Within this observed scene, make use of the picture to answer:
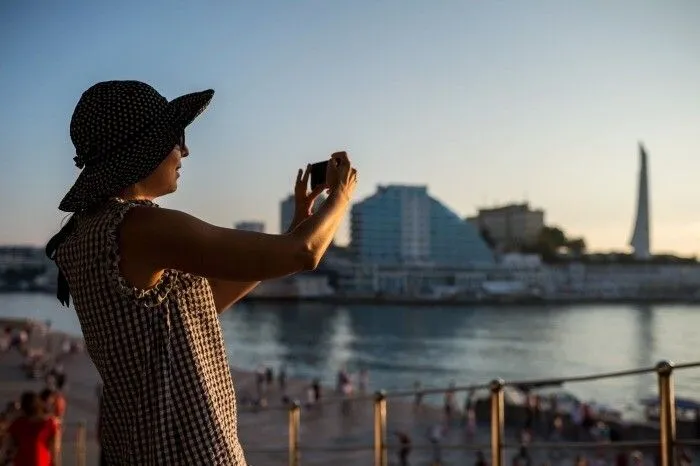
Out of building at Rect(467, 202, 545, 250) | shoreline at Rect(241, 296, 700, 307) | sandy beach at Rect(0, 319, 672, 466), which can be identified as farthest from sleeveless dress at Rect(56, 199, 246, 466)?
building at Rect(467, 202, 545, 250)

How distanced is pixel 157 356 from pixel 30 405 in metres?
2.30

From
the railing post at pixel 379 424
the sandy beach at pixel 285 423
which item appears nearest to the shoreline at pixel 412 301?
the sandy beach at pixel 285 423

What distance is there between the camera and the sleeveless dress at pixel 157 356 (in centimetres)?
67

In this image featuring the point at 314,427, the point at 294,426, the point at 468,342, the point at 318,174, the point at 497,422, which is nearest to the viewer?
the point at 318,174

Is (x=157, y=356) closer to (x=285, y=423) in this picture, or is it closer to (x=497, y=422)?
(x=497, y=422)

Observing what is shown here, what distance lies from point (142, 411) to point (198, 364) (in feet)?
0.21

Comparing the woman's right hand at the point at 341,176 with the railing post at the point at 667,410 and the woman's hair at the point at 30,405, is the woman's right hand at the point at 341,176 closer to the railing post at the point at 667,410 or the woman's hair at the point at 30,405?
the railing post at the point at 667,410

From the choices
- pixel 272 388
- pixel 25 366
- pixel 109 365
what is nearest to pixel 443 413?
pixel 272 388

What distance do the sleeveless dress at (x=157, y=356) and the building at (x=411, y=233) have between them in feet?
214

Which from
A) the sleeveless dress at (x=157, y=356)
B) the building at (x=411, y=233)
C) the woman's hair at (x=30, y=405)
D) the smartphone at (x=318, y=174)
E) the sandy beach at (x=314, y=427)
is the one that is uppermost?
the building at (x=411, y=233)

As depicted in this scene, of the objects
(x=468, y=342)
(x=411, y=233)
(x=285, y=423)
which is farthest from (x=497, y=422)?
(x=411, y=233)

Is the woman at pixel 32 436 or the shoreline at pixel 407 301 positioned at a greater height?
the shoreline at pixel 407 301

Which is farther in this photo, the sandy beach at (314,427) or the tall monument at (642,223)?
the tall monument at (642,223)

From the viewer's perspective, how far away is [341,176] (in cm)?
80
